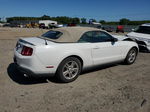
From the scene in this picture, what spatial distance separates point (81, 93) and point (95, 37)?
2.01 m

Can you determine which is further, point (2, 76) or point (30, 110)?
point (2, 76)

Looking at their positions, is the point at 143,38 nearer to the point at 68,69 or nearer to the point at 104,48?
the point at 104,48

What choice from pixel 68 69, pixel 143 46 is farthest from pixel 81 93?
pixel 143 46

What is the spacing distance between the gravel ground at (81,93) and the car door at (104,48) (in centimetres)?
52

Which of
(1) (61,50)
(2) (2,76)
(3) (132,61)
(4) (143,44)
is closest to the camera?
(1) (61,50)

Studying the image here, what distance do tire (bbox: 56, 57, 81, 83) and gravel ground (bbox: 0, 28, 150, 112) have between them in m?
0.17

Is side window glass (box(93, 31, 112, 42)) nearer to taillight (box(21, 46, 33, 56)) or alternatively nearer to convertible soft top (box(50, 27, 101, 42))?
convertible soft top (box(50, 27, 101, 42))

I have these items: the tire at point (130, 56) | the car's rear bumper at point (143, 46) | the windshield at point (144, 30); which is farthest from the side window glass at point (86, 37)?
the windshield at point (144, 30)

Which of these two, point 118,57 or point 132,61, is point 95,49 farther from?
point 132,61

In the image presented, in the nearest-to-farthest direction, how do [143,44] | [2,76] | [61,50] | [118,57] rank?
[61,50]
[2,76]
[118,57]
[143,44]

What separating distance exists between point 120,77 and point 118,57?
95cm

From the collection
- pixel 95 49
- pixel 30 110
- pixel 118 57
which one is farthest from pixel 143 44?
pixel 30 110

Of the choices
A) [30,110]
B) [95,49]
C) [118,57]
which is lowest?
[30,110]

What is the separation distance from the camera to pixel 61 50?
4.02 meters
